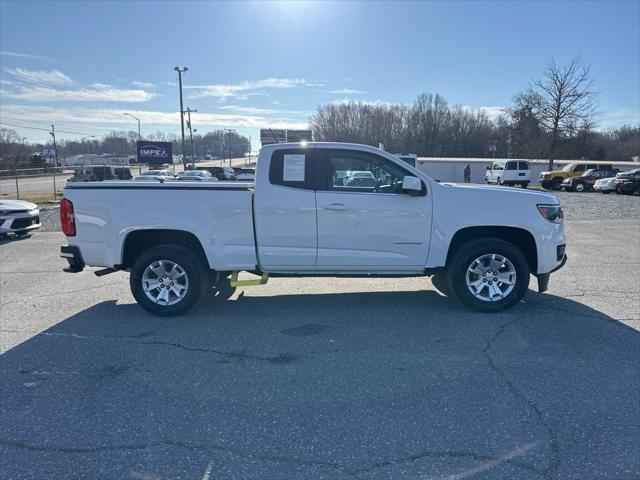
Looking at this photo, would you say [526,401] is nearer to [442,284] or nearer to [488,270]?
[488,270]

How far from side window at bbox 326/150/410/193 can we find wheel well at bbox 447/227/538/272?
98cm

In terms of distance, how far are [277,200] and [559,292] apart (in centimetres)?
414

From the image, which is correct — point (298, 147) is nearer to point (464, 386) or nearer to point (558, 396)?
point (464, 386)

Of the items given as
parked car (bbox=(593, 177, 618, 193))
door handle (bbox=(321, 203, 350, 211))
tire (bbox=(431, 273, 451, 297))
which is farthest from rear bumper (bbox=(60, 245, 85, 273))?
parked car (bbox=(593, 177, 618, 193))

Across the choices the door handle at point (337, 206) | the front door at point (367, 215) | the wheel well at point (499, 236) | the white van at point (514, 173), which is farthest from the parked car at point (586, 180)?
the door handle at point (337, 206)

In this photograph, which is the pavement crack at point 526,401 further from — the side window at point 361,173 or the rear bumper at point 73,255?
the rear bumper at point 73,255

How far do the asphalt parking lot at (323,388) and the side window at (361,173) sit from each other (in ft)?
4.96

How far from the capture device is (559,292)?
6.09 metres

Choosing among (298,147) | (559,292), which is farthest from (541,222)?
(298,147)

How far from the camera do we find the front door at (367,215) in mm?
5059

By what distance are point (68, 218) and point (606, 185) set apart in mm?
31017

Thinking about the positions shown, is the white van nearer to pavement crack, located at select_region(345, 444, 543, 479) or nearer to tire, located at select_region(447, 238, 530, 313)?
tire, located at select_region(447, 238, 530, 313)

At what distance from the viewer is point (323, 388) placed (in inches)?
138

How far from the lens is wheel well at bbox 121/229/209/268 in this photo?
17.2 feet
